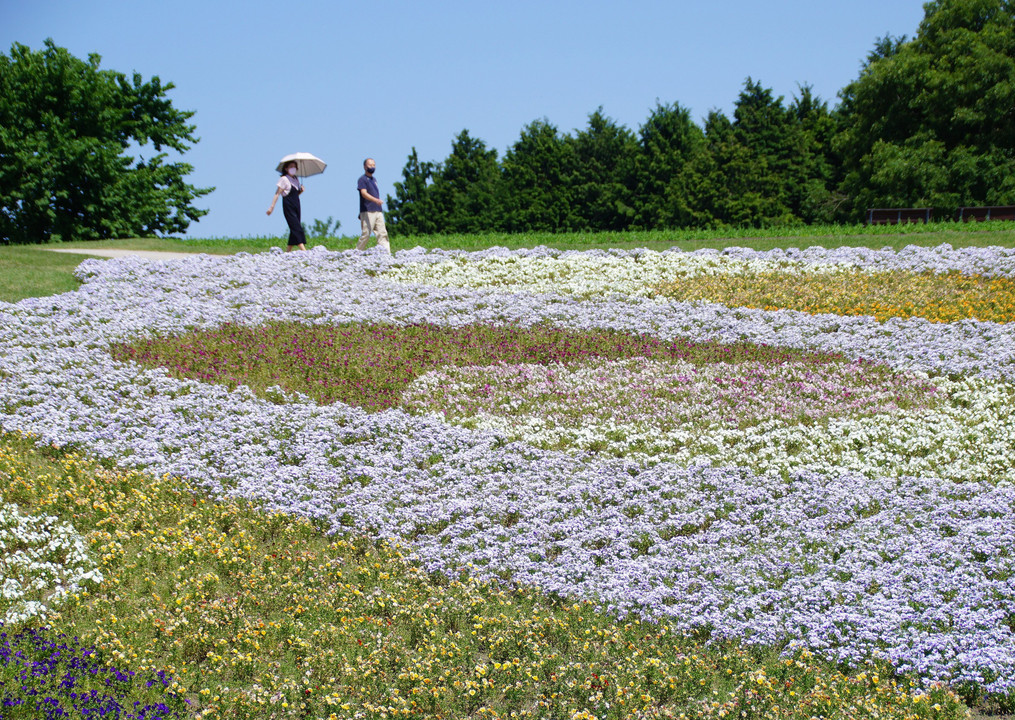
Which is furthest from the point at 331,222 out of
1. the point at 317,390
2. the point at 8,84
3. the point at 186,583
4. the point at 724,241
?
the point at 186,583

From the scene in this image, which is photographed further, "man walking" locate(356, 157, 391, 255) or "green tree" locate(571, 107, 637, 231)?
"green tree" locate(571, 107, 637, 231)

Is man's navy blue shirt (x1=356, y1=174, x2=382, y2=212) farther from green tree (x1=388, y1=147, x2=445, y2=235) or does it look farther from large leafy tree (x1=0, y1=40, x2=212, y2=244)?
green tree (x1=388, y1=147, x2=445, y2=235)

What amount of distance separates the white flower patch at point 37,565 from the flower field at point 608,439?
2.0 inches

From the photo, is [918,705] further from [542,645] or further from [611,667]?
[542,645]

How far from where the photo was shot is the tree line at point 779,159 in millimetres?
45781

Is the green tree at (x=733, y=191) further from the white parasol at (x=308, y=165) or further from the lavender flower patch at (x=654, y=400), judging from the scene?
the lavender flower patch at (x=654, y=400)

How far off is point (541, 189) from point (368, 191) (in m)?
37.0

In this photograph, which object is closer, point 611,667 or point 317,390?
point 611,667

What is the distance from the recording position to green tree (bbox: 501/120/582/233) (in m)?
56.8

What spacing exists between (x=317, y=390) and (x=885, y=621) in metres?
8.09

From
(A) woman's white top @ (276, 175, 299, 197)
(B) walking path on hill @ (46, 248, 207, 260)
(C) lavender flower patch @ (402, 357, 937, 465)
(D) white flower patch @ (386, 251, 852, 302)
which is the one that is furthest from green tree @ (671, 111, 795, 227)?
(C) lavender flower patch @ (402, 357, 937, 465)

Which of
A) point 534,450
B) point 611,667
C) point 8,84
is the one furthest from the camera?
point 8,84

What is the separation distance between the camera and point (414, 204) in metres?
61.3

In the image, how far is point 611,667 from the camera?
6.88 m
